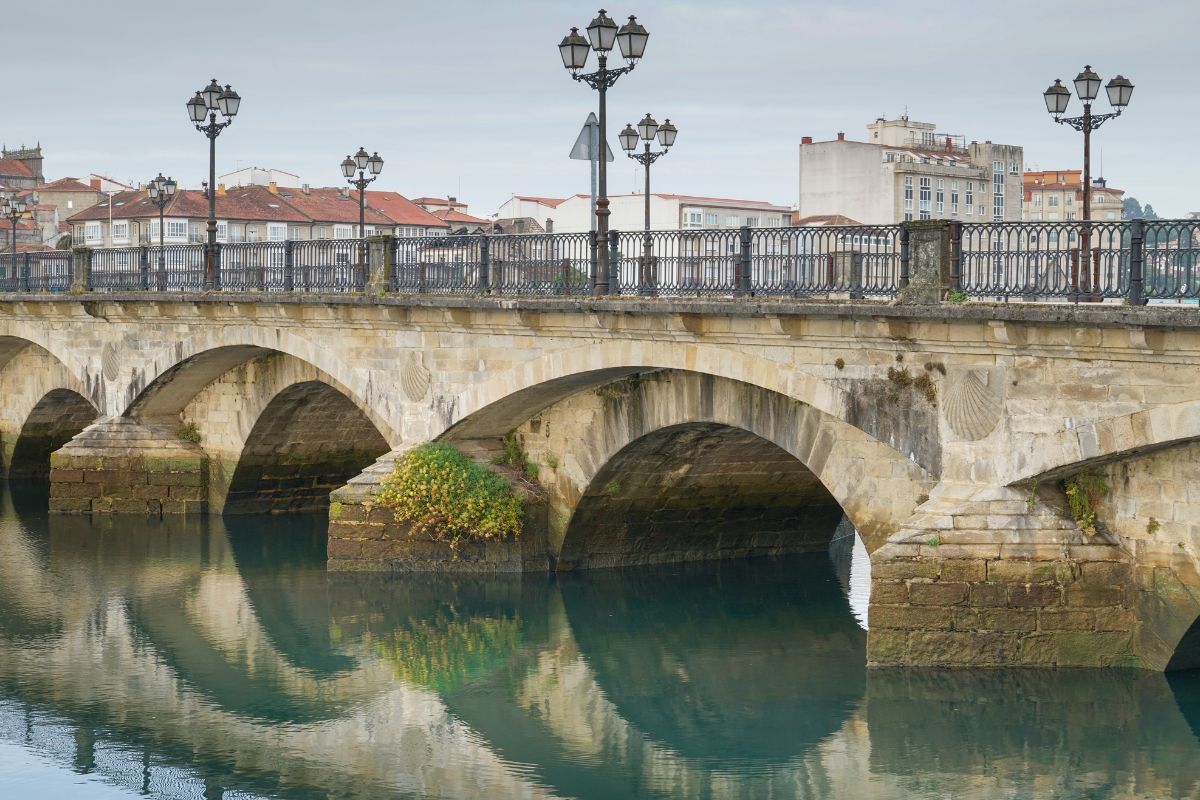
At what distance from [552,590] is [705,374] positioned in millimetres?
3990

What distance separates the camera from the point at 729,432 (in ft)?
67.8

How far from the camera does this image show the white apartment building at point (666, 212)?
53.6 m

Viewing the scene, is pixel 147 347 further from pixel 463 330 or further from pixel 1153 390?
pixel 1153 390

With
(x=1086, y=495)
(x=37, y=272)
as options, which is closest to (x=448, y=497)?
(x=1086, y=495)

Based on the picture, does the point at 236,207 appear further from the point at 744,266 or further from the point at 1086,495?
the point at 1086,495

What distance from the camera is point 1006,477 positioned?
15219mm

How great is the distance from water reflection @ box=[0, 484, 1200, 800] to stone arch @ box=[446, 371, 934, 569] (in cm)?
131

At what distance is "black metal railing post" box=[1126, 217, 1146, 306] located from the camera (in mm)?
13969

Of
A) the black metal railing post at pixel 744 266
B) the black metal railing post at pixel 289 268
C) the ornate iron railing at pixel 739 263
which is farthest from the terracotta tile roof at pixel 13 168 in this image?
the black metal railing post at pixel 744 266

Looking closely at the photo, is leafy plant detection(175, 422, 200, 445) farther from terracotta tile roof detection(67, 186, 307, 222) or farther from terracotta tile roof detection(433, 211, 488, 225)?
terracotta tile roof detection(433, 211, 488, 225)

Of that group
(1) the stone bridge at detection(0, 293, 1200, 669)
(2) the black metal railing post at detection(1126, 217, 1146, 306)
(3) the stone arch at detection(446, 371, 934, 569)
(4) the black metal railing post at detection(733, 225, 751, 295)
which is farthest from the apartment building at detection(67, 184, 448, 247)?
(2) the black metal railing post at detection(1126, 217, 1146, 306)

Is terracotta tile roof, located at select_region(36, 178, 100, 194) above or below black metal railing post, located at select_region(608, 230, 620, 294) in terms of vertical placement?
above

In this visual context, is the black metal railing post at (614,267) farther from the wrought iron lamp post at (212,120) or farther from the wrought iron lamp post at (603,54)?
the wrought iron lamp post at (212,120)

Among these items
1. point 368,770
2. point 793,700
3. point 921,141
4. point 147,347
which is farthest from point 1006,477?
point 921,141
